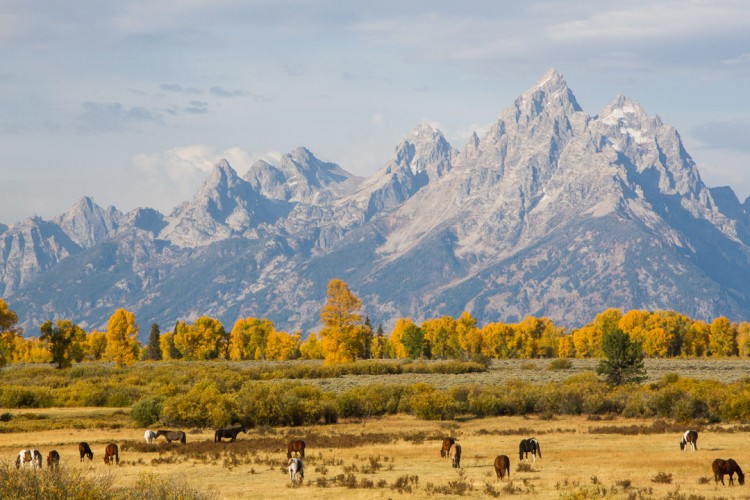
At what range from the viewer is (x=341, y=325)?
387 ft

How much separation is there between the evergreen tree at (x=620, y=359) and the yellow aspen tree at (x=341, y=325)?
3914cm

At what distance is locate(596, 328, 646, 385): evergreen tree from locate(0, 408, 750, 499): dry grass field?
14548 millimetres

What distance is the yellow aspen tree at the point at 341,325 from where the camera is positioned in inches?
4542

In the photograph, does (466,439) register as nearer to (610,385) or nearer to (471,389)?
(471,389)

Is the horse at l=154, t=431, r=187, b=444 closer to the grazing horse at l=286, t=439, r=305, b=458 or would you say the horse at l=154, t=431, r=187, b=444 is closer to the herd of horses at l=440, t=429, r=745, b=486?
the grazing horse at l=286, t=439, r=305, b=458

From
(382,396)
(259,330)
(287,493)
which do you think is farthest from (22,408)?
(259,330)

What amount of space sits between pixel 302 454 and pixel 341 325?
73411 millimetres

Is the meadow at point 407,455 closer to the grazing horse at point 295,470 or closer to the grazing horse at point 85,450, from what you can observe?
the grazing horse at point 295,470

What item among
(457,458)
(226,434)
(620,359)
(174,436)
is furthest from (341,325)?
(457,458)

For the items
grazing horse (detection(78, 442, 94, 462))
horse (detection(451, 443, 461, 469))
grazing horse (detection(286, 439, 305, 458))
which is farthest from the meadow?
grazing horse (detection(286, 439, 305, 458))

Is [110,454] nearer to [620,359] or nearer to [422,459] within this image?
[422,459]

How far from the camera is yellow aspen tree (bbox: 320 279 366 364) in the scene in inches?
4542

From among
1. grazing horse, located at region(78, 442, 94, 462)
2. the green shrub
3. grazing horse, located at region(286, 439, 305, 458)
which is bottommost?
grazing horse, located at region(286, 439, 305, 458)

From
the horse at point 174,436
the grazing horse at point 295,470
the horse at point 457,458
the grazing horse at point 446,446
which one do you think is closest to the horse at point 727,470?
the horse at point 457,458
